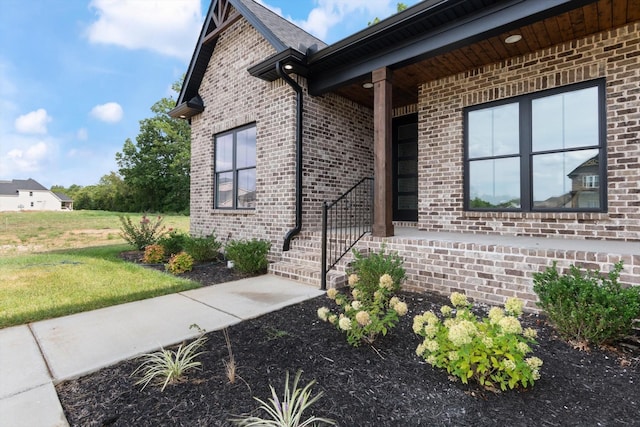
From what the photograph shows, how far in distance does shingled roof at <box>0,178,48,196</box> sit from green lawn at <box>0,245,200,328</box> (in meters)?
67.3

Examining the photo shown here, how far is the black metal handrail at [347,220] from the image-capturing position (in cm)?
492

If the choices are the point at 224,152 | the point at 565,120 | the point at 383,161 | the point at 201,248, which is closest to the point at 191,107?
the point at 224,152

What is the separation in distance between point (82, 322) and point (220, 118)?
5325mm

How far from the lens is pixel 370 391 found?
6.41ft

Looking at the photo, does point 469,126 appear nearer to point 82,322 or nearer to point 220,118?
point 220,118

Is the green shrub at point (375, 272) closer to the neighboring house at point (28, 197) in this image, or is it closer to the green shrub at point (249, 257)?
the green shrub at point (249, 257)

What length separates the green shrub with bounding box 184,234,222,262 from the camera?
6.37m

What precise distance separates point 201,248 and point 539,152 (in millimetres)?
6078

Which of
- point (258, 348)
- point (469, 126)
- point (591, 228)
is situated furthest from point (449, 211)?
point (258, 348)

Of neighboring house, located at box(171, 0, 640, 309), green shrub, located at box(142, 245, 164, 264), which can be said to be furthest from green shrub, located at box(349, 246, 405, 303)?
green shrub, located at box(142, 245, 164, 264)

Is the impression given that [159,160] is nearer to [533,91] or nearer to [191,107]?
[191,107]

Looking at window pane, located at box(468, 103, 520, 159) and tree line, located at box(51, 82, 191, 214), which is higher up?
tree line, located at box(51, 82, 191, 214)

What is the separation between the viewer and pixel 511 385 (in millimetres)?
1799

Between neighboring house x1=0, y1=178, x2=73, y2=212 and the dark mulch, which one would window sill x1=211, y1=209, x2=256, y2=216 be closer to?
the dark mulch
